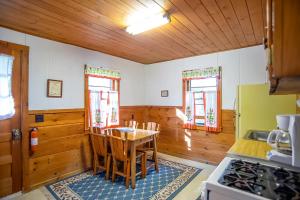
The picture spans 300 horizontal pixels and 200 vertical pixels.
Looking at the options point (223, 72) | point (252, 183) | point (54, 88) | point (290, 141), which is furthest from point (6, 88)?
point (223, 72)

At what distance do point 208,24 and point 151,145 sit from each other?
2.38 m

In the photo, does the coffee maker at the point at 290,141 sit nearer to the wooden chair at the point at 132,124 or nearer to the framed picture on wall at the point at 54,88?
the wooden chair at the point at 132,124

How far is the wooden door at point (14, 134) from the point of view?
7.59 ft

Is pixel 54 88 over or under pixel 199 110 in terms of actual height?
over

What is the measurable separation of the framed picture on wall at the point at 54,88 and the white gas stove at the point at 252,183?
270cm

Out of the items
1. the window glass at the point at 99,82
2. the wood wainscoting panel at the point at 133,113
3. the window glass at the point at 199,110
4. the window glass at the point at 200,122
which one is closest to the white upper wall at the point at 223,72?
the wood wainscoting panel at the point at 133,113

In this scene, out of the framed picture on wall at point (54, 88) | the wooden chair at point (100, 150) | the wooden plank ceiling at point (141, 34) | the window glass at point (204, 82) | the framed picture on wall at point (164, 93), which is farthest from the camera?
the framed picture on wall at point (164, 93)

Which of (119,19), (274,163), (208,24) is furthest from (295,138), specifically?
(119,19)

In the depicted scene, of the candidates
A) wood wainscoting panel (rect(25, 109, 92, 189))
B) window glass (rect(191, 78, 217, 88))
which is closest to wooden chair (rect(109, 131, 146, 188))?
wood wainscoting panel (rect(25, 109, 92, 189))

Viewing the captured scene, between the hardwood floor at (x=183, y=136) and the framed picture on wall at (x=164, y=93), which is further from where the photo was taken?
the framed picture on wall at (x=164, y=93)

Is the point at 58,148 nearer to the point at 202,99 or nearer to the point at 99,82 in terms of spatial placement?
the point at 99,82

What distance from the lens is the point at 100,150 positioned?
3.02 metres

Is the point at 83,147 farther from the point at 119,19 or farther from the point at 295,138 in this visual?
the point at 295,138

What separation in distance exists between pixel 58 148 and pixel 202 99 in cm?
294
